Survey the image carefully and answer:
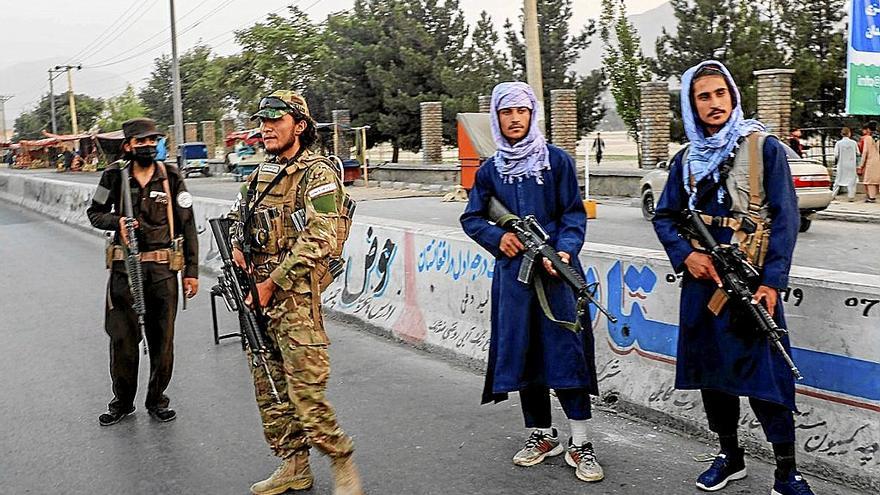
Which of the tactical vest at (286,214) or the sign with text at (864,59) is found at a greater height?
the sign with text at (864,59)

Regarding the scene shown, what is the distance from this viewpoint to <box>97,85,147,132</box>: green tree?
82.6 meters

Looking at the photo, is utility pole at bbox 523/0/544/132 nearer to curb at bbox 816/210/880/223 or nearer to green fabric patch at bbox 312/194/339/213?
curb at bbox 816/210/880/223

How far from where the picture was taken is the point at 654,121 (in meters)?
23.8

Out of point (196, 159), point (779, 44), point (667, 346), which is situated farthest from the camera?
point (196, 159)

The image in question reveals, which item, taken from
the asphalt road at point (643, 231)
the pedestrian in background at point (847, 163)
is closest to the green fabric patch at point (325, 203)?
the asphalt road at point (643, 231)

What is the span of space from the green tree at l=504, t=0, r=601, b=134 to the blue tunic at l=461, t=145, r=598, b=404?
31.6 meters

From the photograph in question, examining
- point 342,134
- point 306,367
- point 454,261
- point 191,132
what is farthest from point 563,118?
point 191,132

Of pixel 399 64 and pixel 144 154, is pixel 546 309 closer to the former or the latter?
pixel 144 154

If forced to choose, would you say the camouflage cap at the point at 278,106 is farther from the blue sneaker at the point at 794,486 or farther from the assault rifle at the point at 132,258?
the blue sneaker at the point at 794,486

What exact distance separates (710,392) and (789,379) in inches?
15.2

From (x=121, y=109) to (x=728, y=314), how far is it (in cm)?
8866

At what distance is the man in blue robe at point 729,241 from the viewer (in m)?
3.84

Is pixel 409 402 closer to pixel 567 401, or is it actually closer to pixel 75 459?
pixel 567 401

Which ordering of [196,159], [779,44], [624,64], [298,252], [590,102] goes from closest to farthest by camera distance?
[298,252] < [779,44] < [624,64] < [590,102] < [196,159]
